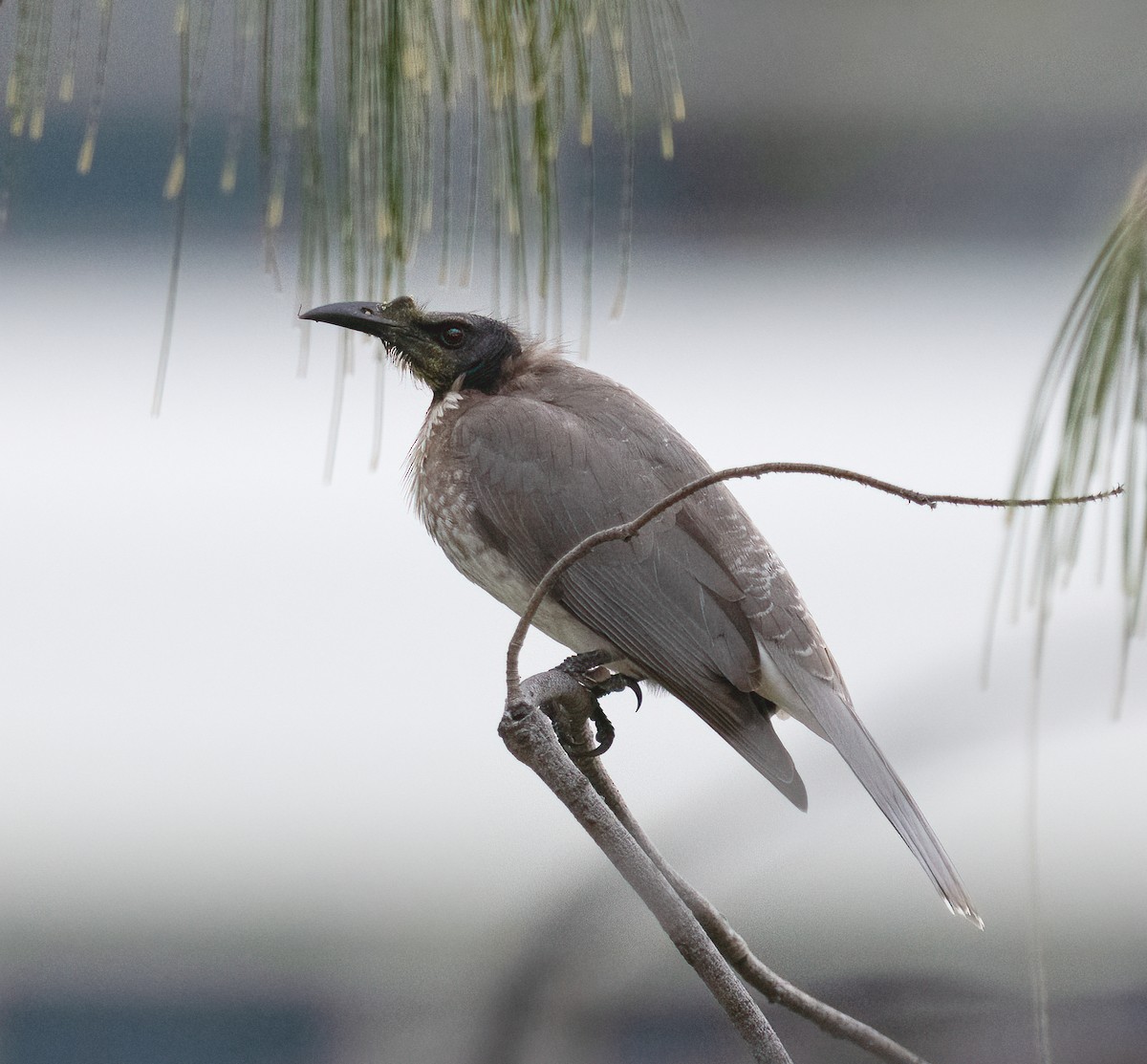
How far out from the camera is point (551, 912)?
201cm

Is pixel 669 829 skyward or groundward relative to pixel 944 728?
groundward

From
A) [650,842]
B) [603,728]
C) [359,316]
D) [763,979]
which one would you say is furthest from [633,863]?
[359,316]

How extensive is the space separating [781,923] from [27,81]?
14.3 ft

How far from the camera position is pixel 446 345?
1.95 meters

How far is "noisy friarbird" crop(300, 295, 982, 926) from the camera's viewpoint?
1665mm

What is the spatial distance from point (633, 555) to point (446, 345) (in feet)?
1.43

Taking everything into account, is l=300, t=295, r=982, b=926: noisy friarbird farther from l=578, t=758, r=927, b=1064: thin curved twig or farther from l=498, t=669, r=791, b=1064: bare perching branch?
l=498, t=669, r=791, b=1064: bare perching branch

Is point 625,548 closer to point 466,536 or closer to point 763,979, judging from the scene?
point 466,536

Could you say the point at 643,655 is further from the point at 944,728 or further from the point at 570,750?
the point at 944,728

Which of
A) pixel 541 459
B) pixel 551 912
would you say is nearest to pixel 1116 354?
pixel 541 459

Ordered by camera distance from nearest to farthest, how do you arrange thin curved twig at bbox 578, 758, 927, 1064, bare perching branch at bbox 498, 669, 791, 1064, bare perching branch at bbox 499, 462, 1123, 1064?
bare perching branch at bbox 499, 462, 1123, 1064 → bare perching branch at bbox 498, 669, 791, 1064 → thin curved twig at bbox 578, 758, 927, 1064

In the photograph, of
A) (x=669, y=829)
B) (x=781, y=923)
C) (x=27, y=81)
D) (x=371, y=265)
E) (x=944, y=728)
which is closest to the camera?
(x=27, y=81)

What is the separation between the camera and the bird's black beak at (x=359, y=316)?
5.70ft

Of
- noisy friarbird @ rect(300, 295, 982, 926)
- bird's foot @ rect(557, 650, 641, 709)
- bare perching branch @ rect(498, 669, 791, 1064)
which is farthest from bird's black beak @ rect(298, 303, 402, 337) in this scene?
bare perching branch @ rect(498, 669, 791, 1064)
